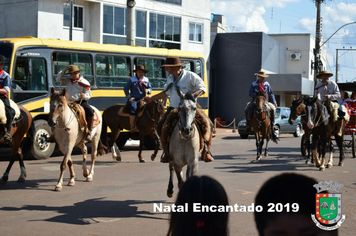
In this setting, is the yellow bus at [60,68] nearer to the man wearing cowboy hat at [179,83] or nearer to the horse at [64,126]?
the horse at [64,126]

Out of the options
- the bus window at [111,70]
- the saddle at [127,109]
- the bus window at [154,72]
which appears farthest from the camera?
the bus window at [154,72]

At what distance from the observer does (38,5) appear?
1172 inches

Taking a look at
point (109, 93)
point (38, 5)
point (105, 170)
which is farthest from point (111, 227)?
point (38, 5)

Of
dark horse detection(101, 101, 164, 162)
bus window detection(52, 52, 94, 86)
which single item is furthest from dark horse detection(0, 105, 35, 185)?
bus window detection(52, 52, 94, 86)

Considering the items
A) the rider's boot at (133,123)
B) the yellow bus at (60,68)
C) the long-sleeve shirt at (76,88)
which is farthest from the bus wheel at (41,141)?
the long-sleeve shirt at (76,88)

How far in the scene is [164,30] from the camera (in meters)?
37.2

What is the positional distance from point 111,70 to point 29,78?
11.5ft

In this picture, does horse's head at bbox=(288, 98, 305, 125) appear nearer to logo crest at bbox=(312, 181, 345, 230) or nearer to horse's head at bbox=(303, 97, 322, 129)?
horse's head at bbox=(303, 97, 322, 129)

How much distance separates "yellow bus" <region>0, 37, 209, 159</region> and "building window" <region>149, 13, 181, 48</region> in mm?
16274

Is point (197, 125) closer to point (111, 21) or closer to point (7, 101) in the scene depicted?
point (7, 101)

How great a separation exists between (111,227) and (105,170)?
19.7ft

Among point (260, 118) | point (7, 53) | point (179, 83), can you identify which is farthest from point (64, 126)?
point (260, 118)

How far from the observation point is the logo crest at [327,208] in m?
2.40

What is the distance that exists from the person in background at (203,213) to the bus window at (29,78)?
13347 millimetres
